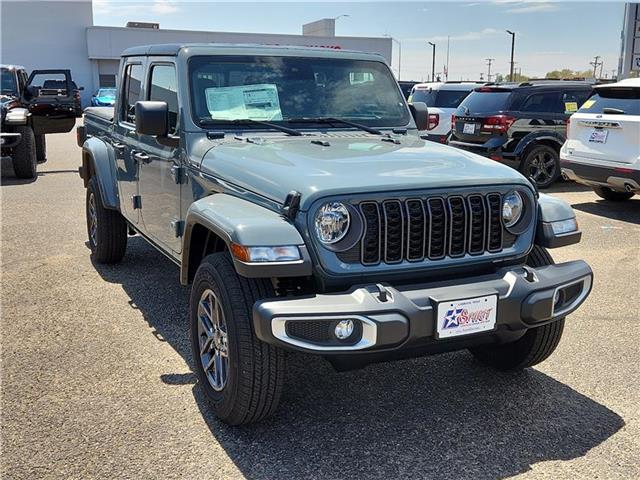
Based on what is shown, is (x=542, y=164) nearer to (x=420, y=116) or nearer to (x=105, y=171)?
(x=420, y=116)

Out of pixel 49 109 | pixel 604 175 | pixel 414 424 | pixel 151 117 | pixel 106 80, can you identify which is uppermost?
pixel 106 80

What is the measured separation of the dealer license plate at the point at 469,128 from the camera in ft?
36.9

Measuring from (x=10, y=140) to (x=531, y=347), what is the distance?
10.3m

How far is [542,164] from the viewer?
11180 mm

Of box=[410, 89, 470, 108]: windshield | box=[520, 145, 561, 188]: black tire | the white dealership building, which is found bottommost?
box=[520, 145, 561, 188]: black tire

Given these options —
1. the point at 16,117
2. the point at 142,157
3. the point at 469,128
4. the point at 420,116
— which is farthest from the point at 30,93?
the point at 420,116

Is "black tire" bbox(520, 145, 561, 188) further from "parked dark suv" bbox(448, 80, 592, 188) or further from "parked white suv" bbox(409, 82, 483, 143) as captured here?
"parked white suv" bbox(409, 82, 483, 143)

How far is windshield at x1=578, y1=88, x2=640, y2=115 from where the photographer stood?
27.7 ft

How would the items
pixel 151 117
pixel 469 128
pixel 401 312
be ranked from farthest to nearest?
pixel 469 128 < pixel 151 117 < pixel 401 312

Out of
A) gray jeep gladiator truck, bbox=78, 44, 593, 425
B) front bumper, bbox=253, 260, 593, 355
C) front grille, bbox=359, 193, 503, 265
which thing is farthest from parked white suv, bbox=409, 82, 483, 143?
front bumper, bbox=253, 260, 593, 355

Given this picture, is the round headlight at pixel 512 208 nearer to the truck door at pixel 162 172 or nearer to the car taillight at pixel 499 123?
the truck door at pixel 162 172

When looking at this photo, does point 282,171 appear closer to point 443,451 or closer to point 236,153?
point 236,153

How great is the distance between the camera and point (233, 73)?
4387mm

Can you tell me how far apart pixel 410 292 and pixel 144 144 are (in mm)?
2728
